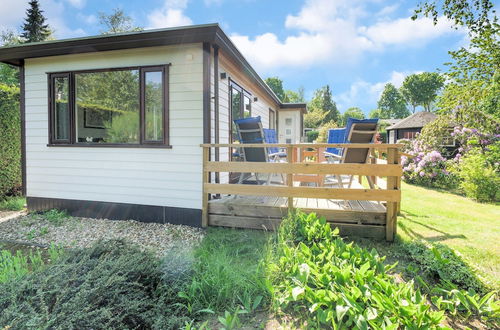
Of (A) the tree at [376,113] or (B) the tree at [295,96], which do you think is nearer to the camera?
(B) the tree at [295,96]

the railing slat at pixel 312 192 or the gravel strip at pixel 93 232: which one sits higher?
the railing slat at pixel 312 192

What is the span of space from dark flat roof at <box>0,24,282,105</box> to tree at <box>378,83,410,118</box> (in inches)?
2316

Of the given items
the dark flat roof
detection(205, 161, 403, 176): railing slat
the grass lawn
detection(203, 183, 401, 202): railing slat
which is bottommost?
the grass lawn

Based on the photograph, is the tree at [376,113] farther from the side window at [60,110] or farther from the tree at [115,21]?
the side window at [60,110]

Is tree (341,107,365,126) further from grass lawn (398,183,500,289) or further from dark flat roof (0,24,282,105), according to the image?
dark flat roof (0,24,282,105)

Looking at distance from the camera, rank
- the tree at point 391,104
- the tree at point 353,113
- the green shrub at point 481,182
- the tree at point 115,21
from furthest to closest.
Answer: the tree at point 391,104, the tree at point 353,113, the tree at point 115,21, the green shrub at point 481,182

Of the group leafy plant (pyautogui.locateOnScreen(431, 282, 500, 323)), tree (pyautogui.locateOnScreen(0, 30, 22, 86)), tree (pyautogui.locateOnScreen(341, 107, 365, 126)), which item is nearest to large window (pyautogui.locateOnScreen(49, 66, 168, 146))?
leafy plant (pyautogui.locateOnScreen(431, 282, 500, 323))

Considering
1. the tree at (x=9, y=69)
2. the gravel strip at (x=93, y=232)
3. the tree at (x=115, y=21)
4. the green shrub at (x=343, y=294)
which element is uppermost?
the tree at (x=115, y=21)

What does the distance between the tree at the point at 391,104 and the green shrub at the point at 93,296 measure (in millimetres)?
61402

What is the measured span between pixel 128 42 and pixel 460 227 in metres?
5.31

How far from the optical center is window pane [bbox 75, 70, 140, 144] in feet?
14.9

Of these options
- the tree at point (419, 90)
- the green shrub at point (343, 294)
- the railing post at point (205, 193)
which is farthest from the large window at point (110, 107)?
the tree at point (419, 90)

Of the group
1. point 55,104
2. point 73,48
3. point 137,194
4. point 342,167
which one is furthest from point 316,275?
point 55,104

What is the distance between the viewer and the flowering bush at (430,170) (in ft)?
25.6
